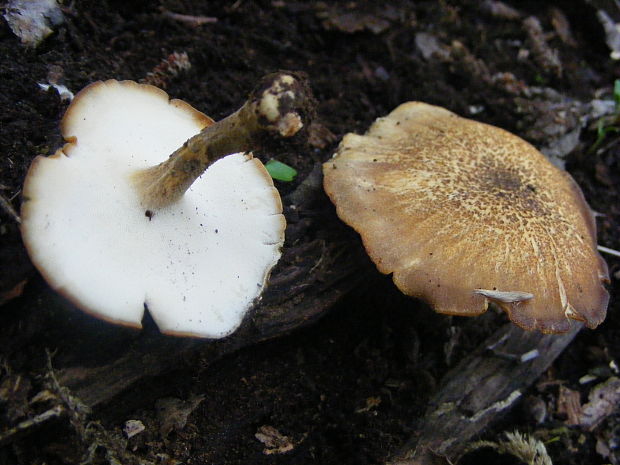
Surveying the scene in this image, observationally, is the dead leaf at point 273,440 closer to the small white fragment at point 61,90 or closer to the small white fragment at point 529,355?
the small white fragment at point 529,355

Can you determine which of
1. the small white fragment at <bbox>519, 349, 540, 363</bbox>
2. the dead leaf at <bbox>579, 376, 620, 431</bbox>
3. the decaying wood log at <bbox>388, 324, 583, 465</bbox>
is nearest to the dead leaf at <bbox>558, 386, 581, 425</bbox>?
the dead leaf at <bbox>579, 376, 620, 431</bbox>

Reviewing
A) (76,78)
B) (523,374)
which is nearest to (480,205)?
(523,374)

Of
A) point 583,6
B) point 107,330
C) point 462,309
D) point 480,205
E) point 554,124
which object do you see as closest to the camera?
point 107,330

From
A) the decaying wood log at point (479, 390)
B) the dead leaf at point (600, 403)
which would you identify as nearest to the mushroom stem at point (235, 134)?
the decaying wood log at point (479, 390)

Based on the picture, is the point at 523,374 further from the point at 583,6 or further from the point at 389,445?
the point at 583,6

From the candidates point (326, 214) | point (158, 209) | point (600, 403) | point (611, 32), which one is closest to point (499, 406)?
point (600, 403)

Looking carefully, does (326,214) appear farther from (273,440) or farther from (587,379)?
(587,379)
